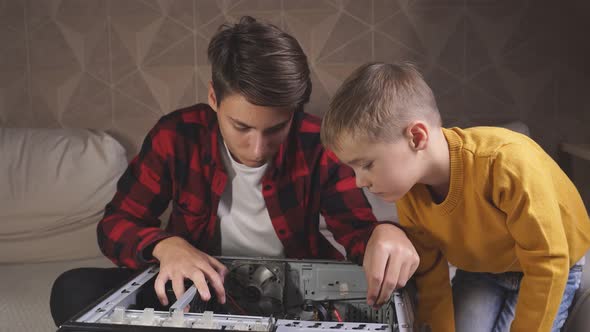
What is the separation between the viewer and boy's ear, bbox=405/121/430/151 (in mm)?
1044

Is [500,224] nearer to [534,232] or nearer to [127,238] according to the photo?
[534,232]

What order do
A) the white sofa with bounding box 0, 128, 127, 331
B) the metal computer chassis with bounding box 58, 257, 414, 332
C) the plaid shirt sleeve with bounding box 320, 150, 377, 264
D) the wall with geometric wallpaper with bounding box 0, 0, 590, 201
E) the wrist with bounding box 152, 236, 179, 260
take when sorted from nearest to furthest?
the metal computer chassis with bounding box 58, 257, 414, 332 → the wrist with bounding box 152, 236, 179, 260 → the plaid shirt sleeve with bounding box 320, 150, 377, 264 → the white sofa with bounding box 0, 128, 127, 331 → the wall with geometric wallpaper with bounding box 0, 0, 590, 201

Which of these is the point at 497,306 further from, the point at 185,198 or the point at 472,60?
the point at 472,60

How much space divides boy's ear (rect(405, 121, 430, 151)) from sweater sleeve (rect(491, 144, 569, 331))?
0.42ft

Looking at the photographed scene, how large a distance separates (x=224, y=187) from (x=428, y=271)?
477 millimetres

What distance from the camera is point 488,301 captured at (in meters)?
1.24

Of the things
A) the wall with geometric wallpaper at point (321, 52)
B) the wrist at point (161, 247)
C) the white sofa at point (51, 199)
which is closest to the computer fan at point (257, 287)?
the wrist at point (161, 247)

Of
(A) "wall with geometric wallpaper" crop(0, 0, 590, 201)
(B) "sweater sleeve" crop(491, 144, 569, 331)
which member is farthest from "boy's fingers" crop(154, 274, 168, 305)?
(A) "wall with geometric wallpaper" crop(0, 0, 590, 201)

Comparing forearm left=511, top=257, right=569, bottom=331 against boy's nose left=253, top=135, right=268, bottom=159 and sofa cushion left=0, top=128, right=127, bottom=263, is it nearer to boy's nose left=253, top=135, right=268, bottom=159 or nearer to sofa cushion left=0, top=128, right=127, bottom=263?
boy's nose left=253, top=135, right=268, bottom=159

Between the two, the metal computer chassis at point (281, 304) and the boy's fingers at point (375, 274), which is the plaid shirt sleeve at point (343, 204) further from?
the boy's fingers at point (375, 274)

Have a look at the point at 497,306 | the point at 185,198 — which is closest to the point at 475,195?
the point at 497,306

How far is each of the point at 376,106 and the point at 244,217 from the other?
0.52 meters

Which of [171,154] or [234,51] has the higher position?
[234,51]

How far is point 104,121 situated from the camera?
2256 millimetres
